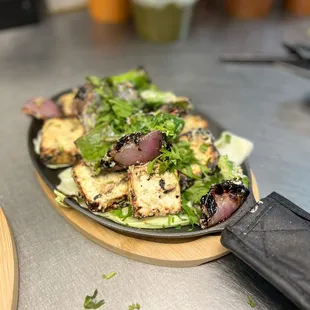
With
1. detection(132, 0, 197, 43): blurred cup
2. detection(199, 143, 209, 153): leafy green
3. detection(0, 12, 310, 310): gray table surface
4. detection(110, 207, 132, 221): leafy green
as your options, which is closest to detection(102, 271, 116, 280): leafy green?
detection(0, 12, 310, 310): gray table surface

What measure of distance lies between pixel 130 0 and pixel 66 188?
1.19m

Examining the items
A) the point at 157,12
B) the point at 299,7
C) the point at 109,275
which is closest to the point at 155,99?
the point at 109,275

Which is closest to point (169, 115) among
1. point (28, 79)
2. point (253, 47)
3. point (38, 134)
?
point (38, 134)

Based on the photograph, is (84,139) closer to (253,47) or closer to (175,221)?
(175,221)

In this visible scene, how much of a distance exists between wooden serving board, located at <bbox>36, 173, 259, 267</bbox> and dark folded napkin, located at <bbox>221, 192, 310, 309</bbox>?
A: 88 mm

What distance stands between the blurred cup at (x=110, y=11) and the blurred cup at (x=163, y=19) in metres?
0.13

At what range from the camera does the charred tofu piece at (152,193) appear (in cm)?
88

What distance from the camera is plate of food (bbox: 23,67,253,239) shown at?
888 millimetres

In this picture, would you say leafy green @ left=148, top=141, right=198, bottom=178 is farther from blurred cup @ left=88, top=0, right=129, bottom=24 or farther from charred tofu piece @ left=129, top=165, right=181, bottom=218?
blurred cup @ left=88, top=0, right=129, bottom=24

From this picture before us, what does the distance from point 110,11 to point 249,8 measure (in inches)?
25.6

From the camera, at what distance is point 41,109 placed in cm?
116

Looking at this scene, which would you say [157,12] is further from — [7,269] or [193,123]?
[7,269]

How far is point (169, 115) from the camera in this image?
101 centimetres

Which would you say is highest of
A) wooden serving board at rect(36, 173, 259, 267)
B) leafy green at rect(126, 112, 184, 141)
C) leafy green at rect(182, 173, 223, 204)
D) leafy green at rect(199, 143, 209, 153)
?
leafy green at rect(126, 112, 184, 141)
